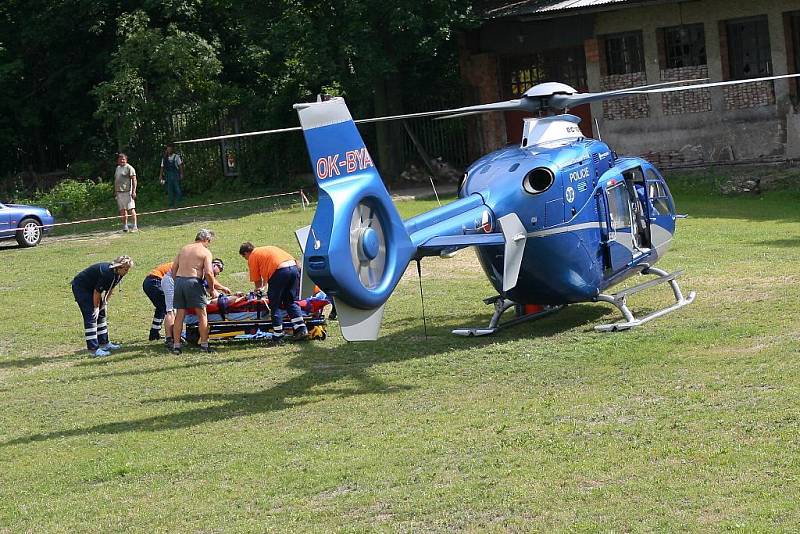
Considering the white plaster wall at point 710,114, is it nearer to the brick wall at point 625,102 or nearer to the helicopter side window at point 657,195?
the brick wall at point 625,102

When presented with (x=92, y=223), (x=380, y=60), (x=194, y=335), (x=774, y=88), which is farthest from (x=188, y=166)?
(x=194, y=335)

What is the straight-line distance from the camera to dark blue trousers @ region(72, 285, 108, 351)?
16719mm

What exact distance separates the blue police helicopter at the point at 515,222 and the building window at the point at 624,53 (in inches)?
621

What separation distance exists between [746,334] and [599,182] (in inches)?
109

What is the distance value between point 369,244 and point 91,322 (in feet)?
19.9

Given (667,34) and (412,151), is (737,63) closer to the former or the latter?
(667,34)

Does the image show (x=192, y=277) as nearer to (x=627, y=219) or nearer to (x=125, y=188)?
(x=627, y=219)

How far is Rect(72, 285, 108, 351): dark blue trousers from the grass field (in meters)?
0.25

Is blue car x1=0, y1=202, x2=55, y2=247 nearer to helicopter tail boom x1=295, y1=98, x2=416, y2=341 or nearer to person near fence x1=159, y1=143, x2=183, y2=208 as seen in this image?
person near fence x1=159, y1=143, x2=183, y2=208

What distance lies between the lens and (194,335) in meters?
17.0

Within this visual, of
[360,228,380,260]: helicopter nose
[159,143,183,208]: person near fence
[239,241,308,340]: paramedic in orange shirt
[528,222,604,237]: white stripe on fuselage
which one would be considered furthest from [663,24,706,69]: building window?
[360,228,380,260]: helicopter nose

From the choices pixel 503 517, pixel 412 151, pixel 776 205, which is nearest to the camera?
pixel 503 517

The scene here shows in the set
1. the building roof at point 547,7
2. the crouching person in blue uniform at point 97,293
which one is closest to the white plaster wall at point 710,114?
the building roof at point 547,7

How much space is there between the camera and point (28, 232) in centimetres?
2878
